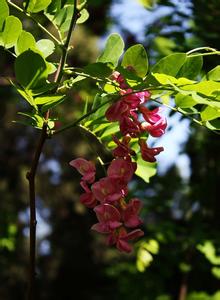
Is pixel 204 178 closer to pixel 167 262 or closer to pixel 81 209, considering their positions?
pixel 167 262

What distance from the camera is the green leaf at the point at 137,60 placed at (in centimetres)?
78

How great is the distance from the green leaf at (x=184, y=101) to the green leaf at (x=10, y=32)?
28 centimetres

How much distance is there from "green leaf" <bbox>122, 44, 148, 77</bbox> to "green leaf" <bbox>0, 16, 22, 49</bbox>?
186mm

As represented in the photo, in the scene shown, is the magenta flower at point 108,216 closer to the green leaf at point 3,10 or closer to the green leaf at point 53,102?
the green leaf at point 53,102

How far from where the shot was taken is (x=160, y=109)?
0.88 meters

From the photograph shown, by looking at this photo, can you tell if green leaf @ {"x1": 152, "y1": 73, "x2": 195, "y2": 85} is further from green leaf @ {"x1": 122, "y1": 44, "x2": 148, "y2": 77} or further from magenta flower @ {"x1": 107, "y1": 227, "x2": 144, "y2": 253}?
magenta flower @ {"x1": 107, "y1": 227, "x2": 144, "y2": 253}

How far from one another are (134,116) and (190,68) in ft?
0.39

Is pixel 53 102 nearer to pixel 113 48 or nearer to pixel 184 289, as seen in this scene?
pixel 113 48

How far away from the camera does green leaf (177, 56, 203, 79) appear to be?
784 millimetres

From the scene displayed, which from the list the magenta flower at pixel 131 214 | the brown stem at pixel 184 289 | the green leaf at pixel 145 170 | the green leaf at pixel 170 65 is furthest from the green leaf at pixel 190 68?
the brown stem at pixel 184 289

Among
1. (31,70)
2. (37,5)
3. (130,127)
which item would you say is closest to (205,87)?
(130,127)

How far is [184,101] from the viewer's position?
820 mm

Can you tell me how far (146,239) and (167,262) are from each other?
0.52 ft

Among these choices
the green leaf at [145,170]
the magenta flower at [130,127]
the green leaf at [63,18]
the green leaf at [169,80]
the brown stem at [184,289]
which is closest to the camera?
the green leaf at [169,80]
